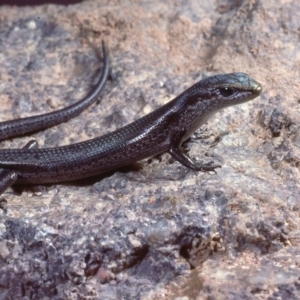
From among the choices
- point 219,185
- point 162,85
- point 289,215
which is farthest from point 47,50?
point 289,215

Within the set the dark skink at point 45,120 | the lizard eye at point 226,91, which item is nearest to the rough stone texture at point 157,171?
the dark skink at point 45,120

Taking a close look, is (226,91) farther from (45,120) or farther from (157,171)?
(45,120)

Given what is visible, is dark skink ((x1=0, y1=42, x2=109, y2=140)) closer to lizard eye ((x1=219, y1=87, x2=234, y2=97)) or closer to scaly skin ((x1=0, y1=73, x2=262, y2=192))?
scaly skin ((x1=0, y1=73, x2=262, y2=192))

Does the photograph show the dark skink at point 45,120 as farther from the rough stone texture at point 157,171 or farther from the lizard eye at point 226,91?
the lizard eye at point 226,91

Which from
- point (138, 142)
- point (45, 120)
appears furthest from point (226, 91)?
point (45, 120)

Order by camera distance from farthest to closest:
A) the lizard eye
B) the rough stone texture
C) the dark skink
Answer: the dark skink, the lizard eye, the rough stone texture

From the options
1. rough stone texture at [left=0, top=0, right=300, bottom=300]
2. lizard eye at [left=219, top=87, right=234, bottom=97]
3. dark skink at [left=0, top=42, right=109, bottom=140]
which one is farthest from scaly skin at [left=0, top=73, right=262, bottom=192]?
dark skink at [left=0, top=42, right=109, bottom=140]

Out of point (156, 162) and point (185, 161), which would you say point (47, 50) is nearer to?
point (156, 162)
